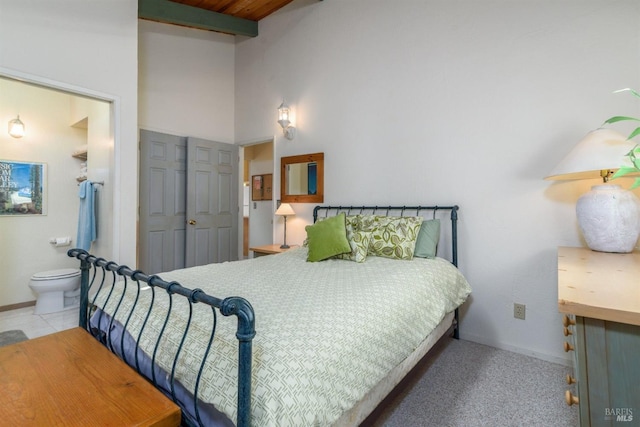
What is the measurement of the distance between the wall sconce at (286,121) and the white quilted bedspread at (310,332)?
2.17 metres

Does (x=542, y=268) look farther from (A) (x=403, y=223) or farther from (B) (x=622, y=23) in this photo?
(B) (x=622, y=23)

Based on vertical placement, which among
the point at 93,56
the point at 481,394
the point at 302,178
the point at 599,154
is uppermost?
the point at 93,56

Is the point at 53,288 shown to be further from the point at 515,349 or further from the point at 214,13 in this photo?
the point at 515,349

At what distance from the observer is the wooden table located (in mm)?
869

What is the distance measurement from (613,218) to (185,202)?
404cm

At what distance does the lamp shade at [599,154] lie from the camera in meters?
1.61

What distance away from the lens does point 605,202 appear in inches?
69.3

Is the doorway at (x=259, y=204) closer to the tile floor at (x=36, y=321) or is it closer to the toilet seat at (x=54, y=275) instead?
the toilet seat at (x=54, y=275)

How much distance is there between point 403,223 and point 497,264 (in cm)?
82

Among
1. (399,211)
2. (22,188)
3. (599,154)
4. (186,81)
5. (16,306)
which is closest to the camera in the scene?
(599,154)

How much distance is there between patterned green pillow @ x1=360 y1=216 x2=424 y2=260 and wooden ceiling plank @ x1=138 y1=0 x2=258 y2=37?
325cm

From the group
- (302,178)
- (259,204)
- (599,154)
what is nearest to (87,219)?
(302,178)

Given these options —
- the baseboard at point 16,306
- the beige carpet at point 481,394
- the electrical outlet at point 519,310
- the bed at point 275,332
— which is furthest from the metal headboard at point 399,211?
the baseboard at point 16,306

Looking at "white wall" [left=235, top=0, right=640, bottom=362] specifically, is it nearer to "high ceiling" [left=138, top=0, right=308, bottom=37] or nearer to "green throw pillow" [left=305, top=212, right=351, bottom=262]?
"green throw pillow" [left=305, top=212, right=351, bottom=262]
